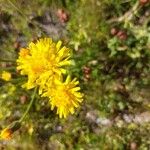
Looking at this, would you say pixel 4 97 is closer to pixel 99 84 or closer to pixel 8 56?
pixel 8 56

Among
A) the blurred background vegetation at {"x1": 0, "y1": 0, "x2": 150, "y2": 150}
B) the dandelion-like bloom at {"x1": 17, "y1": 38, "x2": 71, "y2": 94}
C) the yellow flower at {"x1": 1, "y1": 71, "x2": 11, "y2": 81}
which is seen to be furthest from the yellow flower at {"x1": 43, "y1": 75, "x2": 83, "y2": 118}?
the yellow flower at {"x1": 1, "y1": 71, "x2": 11, "y2": 81}

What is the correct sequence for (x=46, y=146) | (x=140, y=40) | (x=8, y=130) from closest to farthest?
(x=8, y=130), (x=140, y=40), (x=46, y=146)

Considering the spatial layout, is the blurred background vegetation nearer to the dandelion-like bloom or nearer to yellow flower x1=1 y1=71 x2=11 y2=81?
yellow flower x1=1 y1=71 x2=11 y2=81

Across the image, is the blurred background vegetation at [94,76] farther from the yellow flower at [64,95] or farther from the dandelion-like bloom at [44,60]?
the dandelion-like bloom at [44,60]

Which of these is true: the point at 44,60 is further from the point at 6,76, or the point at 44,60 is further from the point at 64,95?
the point at 6,76

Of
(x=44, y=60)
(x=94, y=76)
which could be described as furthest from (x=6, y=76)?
(x=44, y=60)

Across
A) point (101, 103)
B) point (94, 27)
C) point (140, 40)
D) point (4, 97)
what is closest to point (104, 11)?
point (94, 27)
